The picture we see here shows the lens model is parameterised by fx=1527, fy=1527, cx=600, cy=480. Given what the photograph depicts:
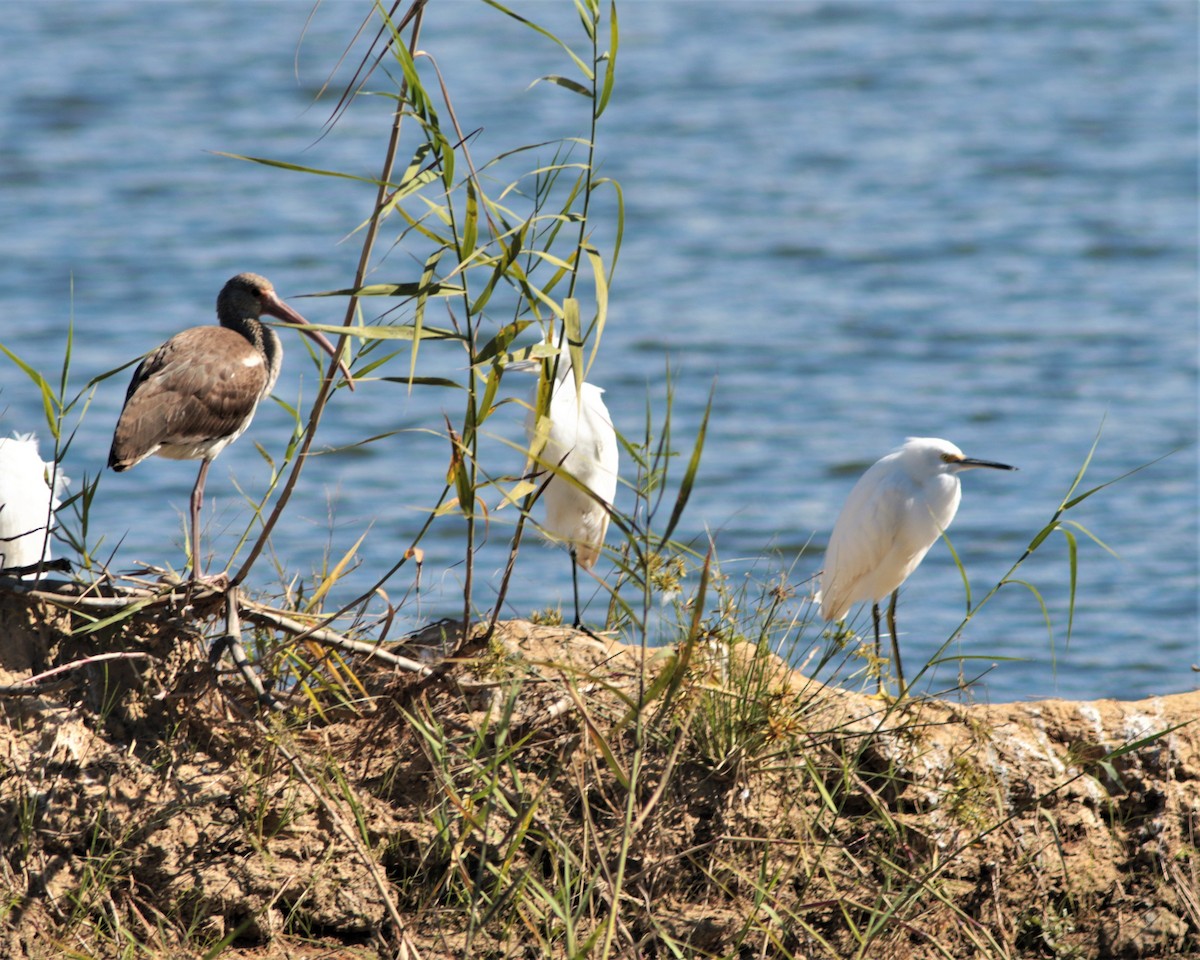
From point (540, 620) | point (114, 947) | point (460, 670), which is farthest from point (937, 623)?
point (114, 947)

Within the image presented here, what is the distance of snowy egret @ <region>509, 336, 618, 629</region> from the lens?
5864mm

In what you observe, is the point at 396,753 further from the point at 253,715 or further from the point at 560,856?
the point at 560,856

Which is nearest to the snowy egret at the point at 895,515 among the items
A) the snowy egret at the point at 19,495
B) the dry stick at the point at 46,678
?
the dry stick at the point at 46,678

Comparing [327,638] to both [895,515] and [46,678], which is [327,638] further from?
[895,515]

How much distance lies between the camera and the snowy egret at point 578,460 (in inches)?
231

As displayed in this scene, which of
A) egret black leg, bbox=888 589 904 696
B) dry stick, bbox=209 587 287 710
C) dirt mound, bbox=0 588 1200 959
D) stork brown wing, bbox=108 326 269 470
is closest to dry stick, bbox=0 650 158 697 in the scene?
dirt mound, bbox=0 588 1200 959

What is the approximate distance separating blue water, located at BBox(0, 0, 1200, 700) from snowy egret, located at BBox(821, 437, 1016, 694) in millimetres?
448

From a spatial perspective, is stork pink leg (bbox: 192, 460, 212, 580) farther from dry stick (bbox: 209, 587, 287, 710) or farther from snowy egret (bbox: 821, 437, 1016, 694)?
snowy egret (bbox: 821, 437, 1016, 694)

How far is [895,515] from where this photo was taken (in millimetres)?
5941

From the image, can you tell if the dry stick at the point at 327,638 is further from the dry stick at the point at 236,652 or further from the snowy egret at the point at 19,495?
the snowy egret at the point at 19,495

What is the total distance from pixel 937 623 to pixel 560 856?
4593mm

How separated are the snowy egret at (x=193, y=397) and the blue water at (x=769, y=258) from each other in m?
0.63

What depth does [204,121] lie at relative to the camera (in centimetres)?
1714

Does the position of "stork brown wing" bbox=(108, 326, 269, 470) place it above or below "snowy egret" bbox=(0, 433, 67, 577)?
above
